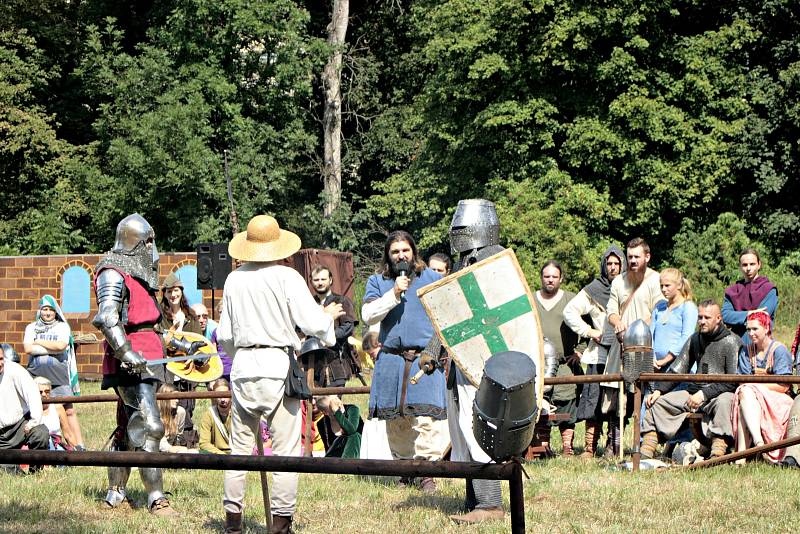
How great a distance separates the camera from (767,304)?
33.7 ft

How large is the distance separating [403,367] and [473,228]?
5.25ft

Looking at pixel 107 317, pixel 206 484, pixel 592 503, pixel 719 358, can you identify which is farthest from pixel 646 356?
pixel 107 317

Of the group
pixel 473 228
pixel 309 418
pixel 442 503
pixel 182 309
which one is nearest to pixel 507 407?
pixel 473 228

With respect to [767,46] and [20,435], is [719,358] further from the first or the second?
[767,46]

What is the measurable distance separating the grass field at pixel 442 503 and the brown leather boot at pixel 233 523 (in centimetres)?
35

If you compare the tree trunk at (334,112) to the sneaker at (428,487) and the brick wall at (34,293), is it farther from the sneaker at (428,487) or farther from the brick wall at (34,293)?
the sneaker at (428,487)

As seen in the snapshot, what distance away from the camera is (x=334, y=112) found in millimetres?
32656

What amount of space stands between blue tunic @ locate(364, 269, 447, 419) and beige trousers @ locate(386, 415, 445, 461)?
103mm

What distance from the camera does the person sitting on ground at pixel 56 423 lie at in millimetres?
10438

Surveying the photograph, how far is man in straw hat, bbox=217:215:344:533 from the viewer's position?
6309mm

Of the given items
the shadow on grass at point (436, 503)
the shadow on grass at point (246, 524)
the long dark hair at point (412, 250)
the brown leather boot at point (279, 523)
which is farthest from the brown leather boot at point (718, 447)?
the brown leather boot at point (279, 523)

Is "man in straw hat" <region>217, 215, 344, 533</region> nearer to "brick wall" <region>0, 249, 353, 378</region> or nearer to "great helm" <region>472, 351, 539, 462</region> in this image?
"great helm" <region>472, 351, 539, 462</region>

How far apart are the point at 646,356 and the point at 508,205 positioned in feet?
62.7

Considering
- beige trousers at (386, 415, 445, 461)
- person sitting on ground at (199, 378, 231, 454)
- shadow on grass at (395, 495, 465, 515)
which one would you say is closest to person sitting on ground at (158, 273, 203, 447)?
person sitting on ground at (199, 378, 231, 454)
